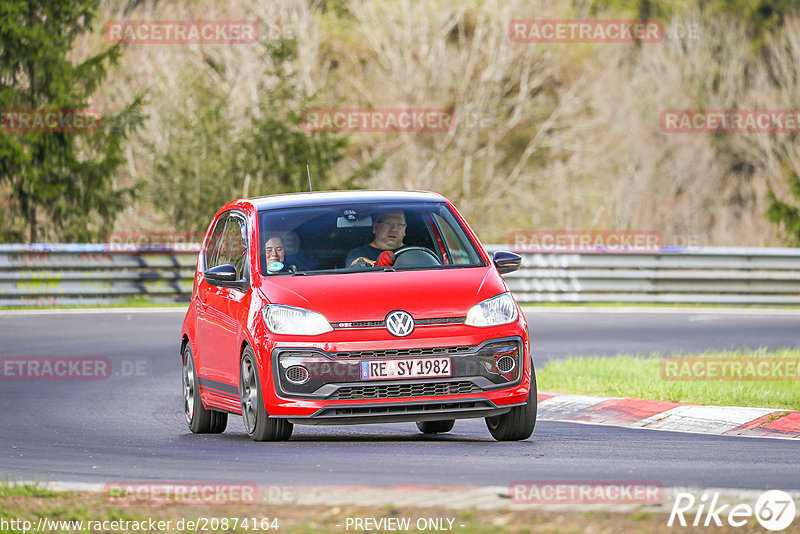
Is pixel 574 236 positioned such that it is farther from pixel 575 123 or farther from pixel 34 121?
pixel 34 121

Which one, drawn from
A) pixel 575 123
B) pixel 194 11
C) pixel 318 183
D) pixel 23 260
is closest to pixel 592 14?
pixel 575 123

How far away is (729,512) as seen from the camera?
233 inches

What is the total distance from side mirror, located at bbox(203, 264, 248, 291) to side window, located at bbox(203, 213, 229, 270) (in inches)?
46.8

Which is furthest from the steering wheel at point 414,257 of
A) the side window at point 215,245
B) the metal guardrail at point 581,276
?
the metal guardrail at point 581,276

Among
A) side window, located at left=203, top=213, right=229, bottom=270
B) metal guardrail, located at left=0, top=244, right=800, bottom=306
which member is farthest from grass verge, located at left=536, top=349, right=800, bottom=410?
metal guardrail, located at left=0, top=244, right=800, bottom=306

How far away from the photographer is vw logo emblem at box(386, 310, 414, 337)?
8.77 m

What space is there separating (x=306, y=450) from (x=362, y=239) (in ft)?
5.81

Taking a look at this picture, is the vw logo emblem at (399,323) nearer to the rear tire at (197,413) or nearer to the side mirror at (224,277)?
the side mirror at (224,277)

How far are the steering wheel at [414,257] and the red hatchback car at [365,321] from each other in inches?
0.4
